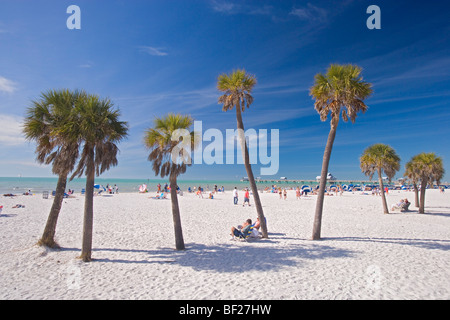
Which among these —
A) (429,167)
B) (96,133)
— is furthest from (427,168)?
(96,133)

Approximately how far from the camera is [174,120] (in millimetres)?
9102

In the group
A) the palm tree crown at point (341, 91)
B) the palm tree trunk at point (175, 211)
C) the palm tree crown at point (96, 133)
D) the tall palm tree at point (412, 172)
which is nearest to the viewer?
the palm tree crown at point (96, 133)

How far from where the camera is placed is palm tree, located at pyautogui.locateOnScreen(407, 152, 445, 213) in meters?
20.0

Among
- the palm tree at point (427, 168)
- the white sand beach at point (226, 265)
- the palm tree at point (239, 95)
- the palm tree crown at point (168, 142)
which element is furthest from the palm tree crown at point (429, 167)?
the palm tree crown at point (168, 142)

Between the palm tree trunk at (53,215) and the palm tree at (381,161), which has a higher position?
the palm tree at (381,161)

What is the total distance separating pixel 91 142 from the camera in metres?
8.12

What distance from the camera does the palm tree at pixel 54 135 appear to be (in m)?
8.22

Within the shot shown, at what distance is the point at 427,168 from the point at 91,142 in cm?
2487

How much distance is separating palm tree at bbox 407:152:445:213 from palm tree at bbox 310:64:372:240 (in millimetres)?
14518

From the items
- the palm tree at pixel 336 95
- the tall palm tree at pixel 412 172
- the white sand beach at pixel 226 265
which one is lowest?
the white sand beach at pixel 226 265

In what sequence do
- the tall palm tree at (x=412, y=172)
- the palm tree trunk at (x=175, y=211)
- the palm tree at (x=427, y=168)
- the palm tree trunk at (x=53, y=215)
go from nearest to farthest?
the palm tree trunk at (x=53, y=215) < the palm tree trunk at (x=175, y=211) < the palm tree at (x=427, y=168) < the tall palm tree at (x=412, y=172)

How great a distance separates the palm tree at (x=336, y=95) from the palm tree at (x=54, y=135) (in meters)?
10.4

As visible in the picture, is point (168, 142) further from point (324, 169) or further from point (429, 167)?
point (429, 167)

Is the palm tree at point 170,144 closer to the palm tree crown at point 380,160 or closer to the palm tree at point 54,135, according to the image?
the palm tree at point 54,135
